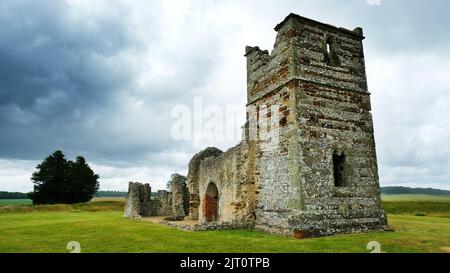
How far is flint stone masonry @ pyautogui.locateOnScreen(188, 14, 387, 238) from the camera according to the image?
11.6 metres

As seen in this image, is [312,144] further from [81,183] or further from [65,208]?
[81,183]

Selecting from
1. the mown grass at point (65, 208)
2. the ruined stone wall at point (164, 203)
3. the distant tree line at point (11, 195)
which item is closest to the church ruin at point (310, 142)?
the ruined stone wall at point (164, 203)

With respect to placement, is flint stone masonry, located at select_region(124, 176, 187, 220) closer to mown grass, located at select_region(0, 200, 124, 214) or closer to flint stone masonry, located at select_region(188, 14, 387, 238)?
mown grass, located at select_region(0, 200, 124, 214)

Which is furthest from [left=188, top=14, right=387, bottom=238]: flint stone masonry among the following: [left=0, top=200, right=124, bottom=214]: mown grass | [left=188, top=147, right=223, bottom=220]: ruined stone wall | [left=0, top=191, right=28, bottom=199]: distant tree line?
[left=0, top=191, right=28, bottom=199]: distant tree line

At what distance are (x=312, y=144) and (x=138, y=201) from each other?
61.4ft

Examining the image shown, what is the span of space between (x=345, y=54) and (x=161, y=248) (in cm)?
996

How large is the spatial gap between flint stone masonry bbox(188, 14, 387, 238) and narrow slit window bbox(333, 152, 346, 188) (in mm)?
35

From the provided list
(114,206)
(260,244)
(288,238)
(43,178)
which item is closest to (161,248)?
(260,244)

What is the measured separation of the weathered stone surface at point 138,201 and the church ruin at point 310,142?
13.5 meters

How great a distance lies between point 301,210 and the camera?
11086mm

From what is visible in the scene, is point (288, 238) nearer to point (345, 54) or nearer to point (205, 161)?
point (345, 54)

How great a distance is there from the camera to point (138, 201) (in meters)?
27.1

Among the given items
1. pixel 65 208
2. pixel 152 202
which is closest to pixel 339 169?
pixel 152 202

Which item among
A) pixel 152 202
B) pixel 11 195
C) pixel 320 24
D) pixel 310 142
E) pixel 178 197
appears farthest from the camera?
pixel 11 195
